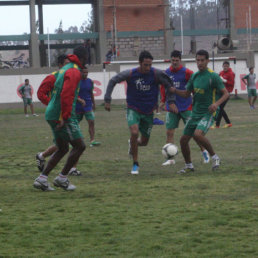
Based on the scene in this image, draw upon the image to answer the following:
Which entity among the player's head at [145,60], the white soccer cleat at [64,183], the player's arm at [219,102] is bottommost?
the white soccer cleat at [64,183]

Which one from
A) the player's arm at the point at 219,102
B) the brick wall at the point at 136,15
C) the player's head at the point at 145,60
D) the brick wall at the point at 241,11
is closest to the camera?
the player's arm at the point at 219,102

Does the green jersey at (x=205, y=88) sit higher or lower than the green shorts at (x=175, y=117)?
higher

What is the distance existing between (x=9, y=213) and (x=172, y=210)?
180 centimetres

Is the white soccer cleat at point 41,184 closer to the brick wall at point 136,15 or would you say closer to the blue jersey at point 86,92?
the blue jersey at point 86,92

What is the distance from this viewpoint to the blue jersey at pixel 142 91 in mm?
11055

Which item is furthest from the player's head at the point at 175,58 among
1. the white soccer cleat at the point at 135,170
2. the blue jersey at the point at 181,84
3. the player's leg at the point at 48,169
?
the player's leg at the point at 48,169

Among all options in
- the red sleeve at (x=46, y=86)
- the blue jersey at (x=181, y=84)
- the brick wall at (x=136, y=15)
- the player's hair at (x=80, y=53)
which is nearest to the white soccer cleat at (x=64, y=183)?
the red sleeve at (x=46, y=86)

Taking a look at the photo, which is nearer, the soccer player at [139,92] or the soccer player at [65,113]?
the soccer player at [65,113]

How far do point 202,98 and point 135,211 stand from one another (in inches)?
154

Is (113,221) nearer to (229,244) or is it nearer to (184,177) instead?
(229,244)

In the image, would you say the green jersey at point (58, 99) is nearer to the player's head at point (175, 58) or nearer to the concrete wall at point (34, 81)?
the player's head at point (175, 58)

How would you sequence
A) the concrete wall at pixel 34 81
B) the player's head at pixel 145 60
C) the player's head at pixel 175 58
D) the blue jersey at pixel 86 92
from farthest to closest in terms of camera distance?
the concrete wall at pixel 34 81 < the blue jersey at pixel 86 92 < the player's head at pixel 175 58 < the player's head at pixel 145 60

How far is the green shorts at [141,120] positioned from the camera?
11.2m

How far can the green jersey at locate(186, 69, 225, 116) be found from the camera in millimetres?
10930
